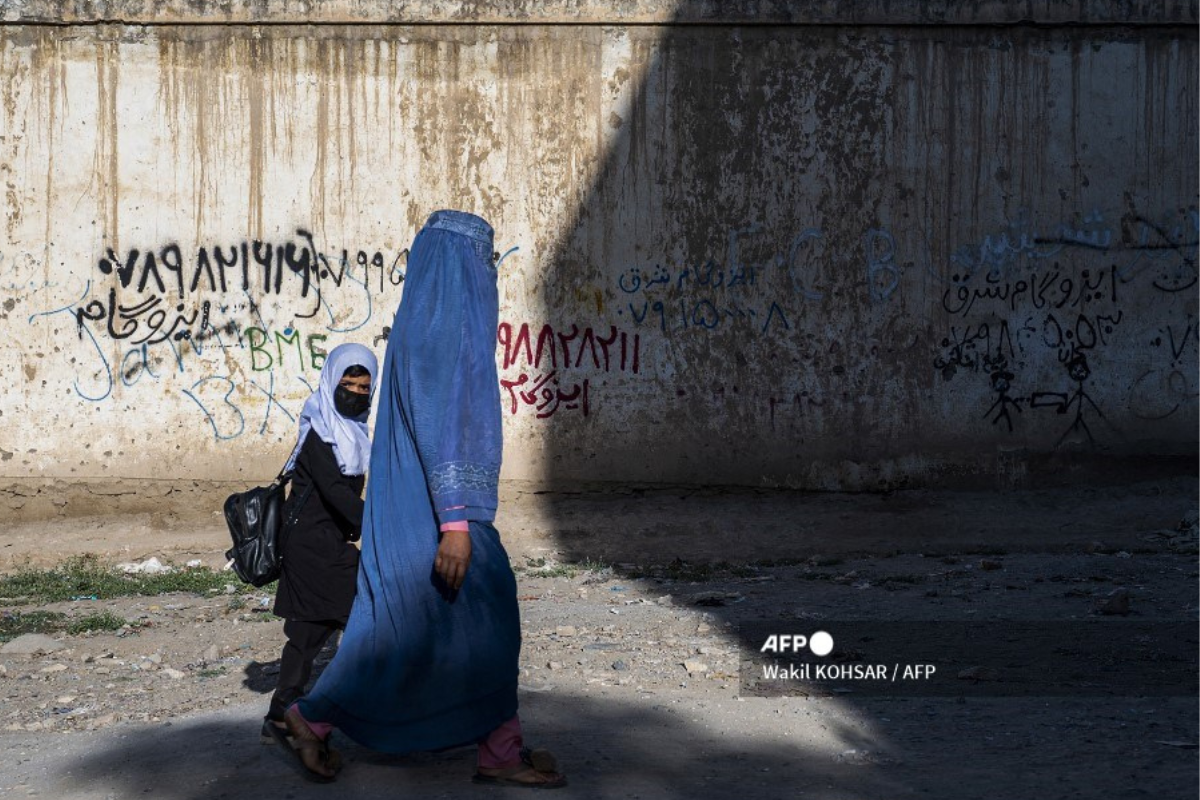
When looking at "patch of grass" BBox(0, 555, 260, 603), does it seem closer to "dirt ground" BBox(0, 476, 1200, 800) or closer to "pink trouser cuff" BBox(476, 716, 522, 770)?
"dirt ground" BBox(0, 476, 1200, 800)

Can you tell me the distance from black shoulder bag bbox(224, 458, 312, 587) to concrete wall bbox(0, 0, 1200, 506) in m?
3.99

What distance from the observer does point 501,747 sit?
3.71 meters

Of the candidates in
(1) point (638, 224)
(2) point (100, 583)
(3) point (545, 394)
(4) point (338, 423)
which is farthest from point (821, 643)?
(2) point (100, 583)

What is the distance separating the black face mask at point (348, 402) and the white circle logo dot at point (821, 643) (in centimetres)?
217

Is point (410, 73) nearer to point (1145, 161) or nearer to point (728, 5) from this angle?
point (728, 5)

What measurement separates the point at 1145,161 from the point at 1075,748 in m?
5.30

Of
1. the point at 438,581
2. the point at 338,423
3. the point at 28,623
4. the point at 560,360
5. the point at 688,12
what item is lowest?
the point at 28,623

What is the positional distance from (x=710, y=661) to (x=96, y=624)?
9.47 ft

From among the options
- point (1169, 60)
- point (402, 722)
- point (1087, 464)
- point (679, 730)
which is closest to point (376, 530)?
point (402, 722)

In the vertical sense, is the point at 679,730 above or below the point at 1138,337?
below

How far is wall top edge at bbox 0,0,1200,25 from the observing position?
26.7ft

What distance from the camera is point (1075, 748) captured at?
411 centimetres

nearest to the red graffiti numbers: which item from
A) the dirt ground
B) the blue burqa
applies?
the dirt ground

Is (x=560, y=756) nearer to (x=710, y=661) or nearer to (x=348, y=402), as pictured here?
(x=348, y=402)
